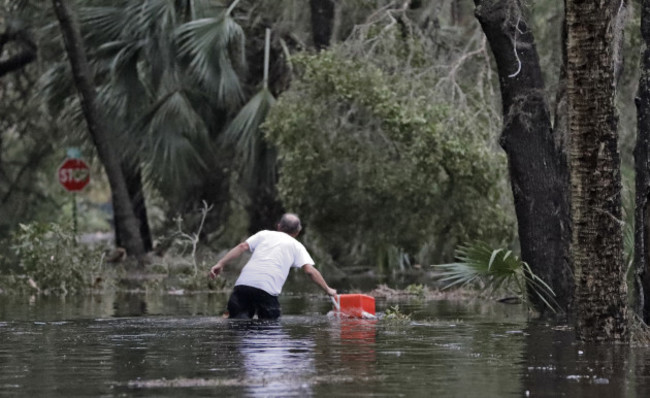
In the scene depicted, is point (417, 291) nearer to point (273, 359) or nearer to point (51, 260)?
point (51, 260)

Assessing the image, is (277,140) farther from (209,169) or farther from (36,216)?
(36,216)

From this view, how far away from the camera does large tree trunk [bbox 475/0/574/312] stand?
17688 mm

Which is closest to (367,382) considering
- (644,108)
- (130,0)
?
(644,108)

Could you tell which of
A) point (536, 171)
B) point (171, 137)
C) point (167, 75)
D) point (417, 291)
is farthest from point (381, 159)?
point (536, 171)

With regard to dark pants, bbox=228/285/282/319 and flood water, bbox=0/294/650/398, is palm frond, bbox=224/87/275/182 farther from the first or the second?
dark pants, bbox=228/285/282/319

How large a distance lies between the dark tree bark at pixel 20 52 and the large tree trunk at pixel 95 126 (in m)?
6.73

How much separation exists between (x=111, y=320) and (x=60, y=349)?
14.4 ft

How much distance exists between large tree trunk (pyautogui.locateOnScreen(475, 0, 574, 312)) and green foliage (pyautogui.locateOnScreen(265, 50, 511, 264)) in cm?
762

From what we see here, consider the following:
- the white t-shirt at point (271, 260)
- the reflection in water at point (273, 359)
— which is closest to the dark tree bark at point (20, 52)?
the white t-shirt at point (271, 260)

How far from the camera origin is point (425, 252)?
31.4 m

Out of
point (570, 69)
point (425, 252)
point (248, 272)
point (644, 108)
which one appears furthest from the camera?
point (425, 252)

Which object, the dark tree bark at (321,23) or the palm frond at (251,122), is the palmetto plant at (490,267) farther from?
the dark tree bark at (321,23)

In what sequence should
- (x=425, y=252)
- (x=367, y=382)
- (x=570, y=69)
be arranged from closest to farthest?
1. (x=367, y=382)
2. (x=570, y=69)
3. (x=425, y=252)

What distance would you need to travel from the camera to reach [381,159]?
27.0 m
